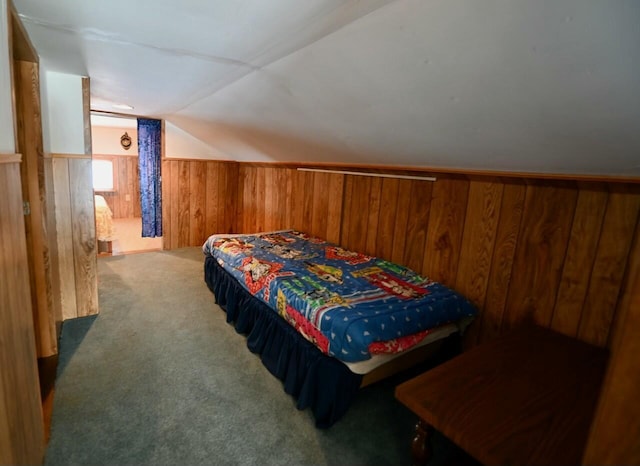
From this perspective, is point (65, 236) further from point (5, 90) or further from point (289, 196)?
point (289, 196)

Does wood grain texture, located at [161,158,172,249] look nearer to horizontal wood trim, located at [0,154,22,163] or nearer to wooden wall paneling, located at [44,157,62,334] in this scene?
wooden wall paneling, located at [44,157,62,334]

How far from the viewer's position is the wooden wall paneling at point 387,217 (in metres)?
2.88

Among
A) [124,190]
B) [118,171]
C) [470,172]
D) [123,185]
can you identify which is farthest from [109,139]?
[470,172]

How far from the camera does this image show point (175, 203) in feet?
16.0

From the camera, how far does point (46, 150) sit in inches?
93.3

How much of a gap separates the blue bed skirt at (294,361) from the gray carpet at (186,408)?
68mm

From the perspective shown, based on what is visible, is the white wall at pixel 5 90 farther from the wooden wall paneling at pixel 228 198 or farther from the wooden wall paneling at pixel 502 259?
the wooden wall paneling at pixel 228 198

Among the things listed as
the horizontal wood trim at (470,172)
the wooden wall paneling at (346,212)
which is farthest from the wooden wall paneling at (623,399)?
the wooden wall paneling at (346,212)

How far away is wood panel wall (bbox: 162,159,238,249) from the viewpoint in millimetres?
4832

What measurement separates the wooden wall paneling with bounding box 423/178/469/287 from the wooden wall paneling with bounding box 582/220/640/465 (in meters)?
1.89

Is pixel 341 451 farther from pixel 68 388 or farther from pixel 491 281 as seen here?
pixel 68 388

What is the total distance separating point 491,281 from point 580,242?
22.1 inches

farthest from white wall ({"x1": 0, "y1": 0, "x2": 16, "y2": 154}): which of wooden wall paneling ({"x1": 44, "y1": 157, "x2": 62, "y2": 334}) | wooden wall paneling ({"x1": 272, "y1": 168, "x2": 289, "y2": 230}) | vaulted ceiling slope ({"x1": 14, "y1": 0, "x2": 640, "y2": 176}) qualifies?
wooden wall paneling ({"x1": 272, "y1": 168, "x2": 289, "y2": 230})

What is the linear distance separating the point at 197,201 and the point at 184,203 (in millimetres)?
189
